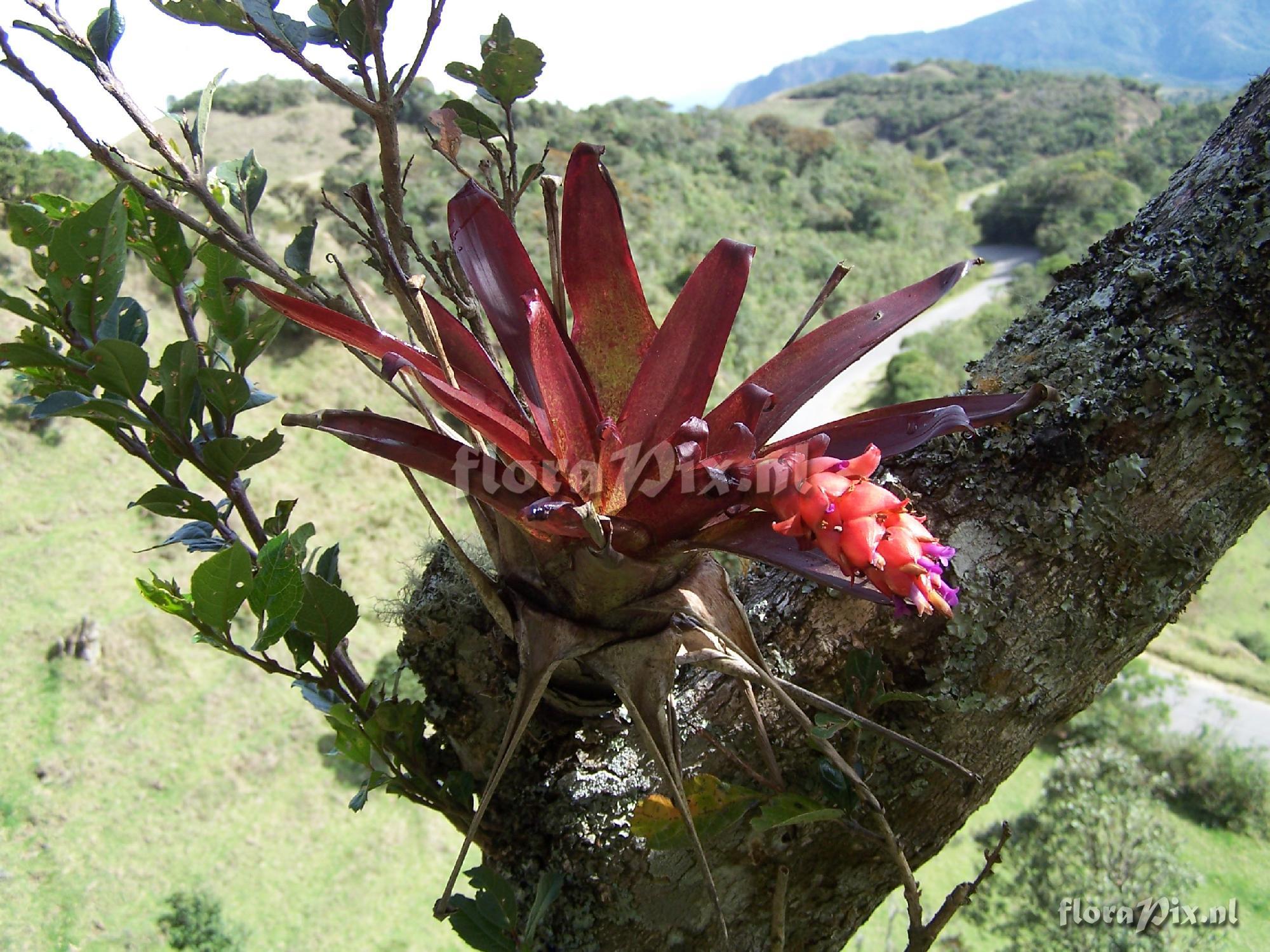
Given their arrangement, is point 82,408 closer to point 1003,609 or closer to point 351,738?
point 351,738

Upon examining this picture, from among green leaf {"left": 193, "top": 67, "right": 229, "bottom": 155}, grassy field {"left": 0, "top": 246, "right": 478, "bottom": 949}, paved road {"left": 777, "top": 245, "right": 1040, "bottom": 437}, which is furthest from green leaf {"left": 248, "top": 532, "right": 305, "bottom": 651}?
paved road {"left": 777, "top": 245, "right": 1040, "bottom": 437}

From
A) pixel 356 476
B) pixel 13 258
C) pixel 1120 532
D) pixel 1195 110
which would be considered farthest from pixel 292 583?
pixel 1195 110

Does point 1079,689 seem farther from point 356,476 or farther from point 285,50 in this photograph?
point 356,476

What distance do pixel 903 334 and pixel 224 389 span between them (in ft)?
63.7

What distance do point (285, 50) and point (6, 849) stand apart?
5.65 m

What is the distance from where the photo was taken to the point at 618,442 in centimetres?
63

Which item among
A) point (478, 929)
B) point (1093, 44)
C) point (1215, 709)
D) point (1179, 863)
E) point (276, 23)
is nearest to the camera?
point (276, 23)

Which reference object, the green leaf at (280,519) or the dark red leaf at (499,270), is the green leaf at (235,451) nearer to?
the green leaf at (280,519)

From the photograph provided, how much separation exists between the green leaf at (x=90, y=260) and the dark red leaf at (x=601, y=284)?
0.40 m

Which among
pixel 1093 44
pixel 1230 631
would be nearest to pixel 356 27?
pixel 1230 631

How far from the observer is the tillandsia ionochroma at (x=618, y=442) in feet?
1.87

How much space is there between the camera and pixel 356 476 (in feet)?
28.6

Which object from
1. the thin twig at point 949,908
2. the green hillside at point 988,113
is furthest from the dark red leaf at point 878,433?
the green hillside at point 988,113

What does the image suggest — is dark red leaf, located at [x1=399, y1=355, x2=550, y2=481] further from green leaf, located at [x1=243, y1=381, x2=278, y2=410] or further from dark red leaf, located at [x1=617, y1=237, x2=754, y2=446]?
green leaf, located at [x1=243, y1=381, x2=278, y2=410]
